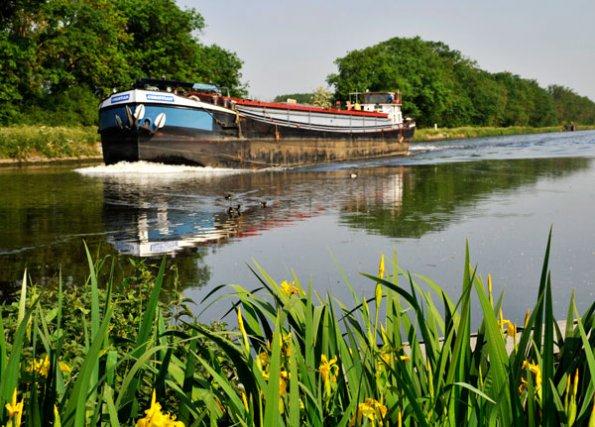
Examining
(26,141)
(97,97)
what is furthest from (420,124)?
(26,141)

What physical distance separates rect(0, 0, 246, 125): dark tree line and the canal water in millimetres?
27357

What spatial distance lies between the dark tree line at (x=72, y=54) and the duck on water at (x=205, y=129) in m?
20.3

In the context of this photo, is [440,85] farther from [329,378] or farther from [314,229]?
[329,378]

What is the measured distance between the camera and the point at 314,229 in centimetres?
1278

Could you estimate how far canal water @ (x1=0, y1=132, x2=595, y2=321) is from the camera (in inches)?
331

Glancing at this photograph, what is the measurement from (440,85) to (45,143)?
72096 mm

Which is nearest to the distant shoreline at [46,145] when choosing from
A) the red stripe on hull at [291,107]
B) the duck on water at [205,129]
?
the duck on water at [205,129]

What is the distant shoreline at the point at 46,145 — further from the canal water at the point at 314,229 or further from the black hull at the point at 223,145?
the canal water at the point at 314,229

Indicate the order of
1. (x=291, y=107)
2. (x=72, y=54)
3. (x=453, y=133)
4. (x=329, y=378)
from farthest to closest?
(x=453, y=133) < (x=72, y=54) < (x=291, y=107) < (x=329, y=378)

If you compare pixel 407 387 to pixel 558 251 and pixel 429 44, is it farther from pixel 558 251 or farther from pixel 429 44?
pixel 429 44

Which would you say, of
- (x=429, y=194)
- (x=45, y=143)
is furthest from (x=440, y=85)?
(x=429, y=194)

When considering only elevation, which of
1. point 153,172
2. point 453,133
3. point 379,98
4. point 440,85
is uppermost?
point 440,85

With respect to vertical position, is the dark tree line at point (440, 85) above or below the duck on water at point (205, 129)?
above

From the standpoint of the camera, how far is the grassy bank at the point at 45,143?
40.0m
